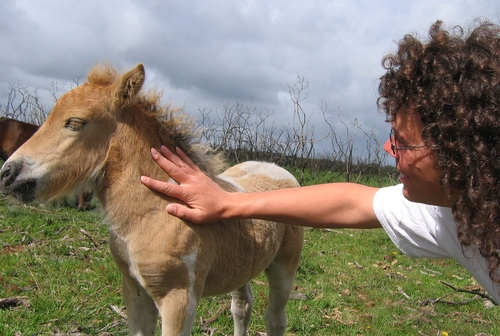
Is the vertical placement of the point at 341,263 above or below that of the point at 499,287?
below

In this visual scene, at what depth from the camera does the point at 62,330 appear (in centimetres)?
369

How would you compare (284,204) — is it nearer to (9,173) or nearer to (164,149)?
(164,149)

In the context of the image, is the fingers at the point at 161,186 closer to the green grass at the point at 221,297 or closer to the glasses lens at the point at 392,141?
the green grass at the point at 221,297

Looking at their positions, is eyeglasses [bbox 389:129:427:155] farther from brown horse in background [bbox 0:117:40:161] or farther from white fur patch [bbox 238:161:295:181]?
brown horse in background [bbox 0:117:40:161]

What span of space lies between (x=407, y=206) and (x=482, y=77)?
2.76 ft

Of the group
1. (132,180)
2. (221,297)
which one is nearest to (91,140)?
(132,180)

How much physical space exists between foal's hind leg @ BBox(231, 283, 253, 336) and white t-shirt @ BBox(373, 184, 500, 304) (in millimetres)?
1962

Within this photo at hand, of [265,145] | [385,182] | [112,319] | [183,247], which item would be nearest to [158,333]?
[112,319]

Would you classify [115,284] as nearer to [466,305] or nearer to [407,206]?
[407,206]

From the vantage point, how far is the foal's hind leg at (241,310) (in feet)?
12.9

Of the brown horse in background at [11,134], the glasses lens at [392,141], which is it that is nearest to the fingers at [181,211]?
the glasses lens at [392,141]

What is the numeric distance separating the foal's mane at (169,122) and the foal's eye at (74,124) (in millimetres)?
327

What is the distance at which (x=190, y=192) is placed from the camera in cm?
262

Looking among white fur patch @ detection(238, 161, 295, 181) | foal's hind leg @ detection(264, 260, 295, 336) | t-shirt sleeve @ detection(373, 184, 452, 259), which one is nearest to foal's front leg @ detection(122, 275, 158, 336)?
foal's hind leg @ detection(264, 260, 295, 336)
